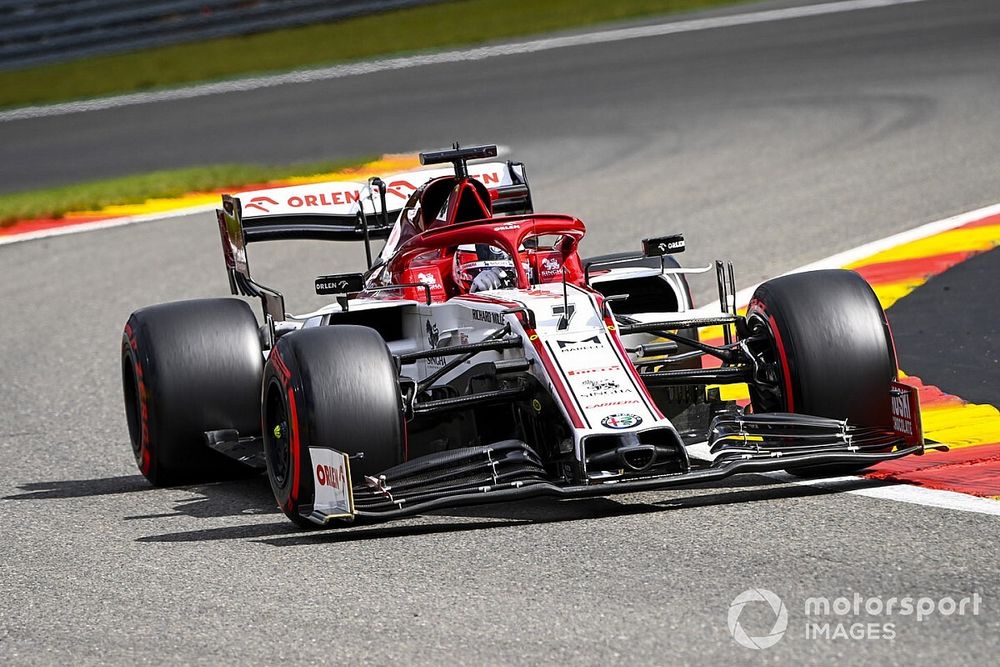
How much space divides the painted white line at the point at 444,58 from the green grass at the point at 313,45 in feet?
1.61

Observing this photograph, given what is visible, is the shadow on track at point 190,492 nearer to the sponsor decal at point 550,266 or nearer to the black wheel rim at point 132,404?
the black wheel rim at point 132,404

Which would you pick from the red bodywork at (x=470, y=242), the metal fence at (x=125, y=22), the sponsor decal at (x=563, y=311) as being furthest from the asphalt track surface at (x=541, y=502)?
the metal fence at (x=125, y=22)

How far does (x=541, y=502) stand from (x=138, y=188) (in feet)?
38.9

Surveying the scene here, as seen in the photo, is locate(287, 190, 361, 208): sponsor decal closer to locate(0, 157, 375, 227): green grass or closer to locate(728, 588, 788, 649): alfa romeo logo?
locate(728, 588, 788, 649): alfa romeo logo

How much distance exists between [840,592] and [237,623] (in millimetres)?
1918

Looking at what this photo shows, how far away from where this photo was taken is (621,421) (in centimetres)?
624

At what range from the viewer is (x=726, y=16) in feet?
79.3

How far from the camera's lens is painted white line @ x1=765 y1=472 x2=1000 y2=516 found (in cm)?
594

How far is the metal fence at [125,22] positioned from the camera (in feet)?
81.4

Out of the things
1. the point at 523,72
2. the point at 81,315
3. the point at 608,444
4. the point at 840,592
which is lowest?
the point at 840,592

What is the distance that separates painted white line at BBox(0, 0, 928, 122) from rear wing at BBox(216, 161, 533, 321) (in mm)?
13913

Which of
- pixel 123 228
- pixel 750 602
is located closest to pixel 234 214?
pixel 750 602

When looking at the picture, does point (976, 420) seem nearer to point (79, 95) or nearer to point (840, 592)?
point (840, 592)

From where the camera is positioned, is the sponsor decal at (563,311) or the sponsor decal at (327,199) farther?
the sponsor decal at (327,199)
